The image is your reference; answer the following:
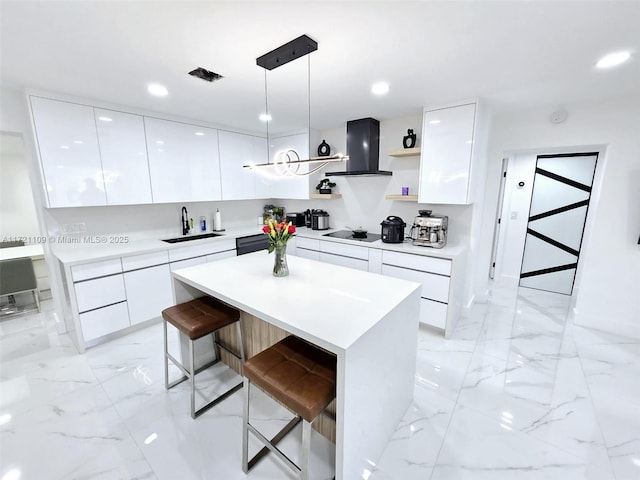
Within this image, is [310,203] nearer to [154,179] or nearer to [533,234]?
[154,179]

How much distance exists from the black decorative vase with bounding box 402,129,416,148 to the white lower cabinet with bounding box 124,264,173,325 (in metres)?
3.15

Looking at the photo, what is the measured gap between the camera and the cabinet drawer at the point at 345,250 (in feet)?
11.0

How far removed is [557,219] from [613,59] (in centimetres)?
278

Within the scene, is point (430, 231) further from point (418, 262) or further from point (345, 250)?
point (345, 250)

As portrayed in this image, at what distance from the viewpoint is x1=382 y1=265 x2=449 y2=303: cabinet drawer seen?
2803mm

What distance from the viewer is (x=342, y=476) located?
4.17 ft

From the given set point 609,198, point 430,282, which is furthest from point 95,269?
point 609,198

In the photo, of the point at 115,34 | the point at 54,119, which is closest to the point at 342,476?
the point at 115,34

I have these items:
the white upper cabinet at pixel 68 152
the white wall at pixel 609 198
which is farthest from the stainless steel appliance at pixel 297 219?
the white wall at pixel 609 198

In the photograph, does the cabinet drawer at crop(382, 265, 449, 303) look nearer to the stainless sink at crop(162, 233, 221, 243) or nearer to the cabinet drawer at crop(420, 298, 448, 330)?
the cabinet drawer at crop(420, 298, 448, 330)

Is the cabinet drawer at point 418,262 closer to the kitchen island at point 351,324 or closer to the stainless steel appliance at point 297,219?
the kitchen island at point 351,324

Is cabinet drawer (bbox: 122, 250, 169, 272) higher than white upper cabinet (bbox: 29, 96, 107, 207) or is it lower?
lower

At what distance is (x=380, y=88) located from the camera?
2.41 metres

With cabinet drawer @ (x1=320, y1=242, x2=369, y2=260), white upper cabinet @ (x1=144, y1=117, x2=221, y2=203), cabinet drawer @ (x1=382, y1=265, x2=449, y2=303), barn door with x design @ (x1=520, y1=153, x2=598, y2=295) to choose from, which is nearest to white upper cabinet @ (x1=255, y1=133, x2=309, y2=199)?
white upper cabinet @ (x1=144, y1=117, x2=221, y2=203)
